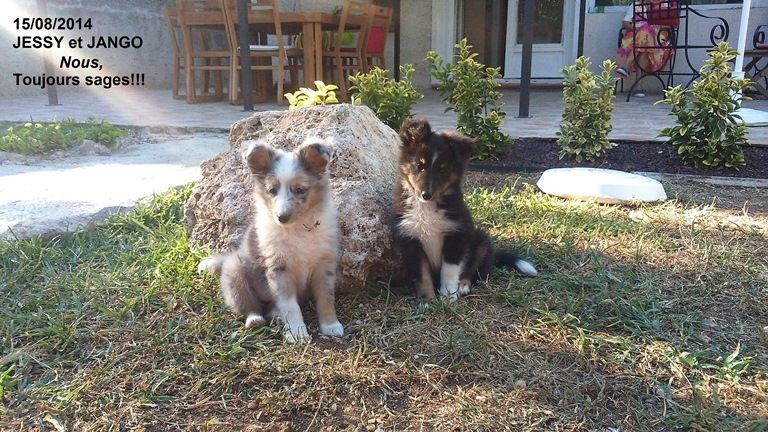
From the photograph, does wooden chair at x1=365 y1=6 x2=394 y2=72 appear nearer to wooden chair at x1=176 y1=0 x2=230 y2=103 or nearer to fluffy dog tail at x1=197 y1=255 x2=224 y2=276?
wooden chair at x1=176 y1=0 x2=230 y2=103

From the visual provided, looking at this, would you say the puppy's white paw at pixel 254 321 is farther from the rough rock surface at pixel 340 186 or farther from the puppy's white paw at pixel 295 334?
the rough rock surface at pixel 340 186

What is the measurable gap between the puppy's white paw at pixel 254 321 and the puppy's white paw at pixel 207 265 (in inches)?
20.4

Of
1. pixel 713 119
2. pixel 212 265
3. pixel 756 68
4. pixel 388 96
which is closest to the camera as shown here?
pixel 212 265

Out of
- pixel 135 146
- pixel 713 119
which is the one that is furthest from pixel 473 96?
pixel 135 146

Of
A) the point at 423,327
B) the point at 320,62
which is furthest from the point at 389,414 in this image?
the point at 320,62

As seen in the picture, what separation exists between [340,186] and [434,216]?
25.0 inches

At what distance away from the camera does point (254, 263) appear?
2.86 m

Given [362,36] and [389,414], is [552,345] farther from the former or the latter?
[362,36]

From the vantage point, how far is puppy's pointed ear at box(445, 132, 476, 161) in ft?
10.3

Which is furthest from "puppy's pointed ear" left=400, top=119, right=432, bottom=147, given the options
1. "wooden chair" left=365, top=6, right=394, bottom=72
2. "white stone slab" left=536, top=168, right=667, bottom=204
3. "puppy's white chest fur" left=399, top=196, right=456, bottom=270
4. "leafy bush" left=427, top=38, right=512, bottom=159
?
"wooden chair" left=365, top=6, right=394, bottom=72

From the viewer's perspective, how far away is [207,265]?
3314 mm

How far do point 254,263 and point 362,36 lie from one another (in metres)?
8.38

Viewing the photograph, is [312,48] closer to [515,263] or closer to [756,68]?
[515,263]

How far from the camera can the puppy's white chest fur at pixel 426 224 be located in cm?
316
